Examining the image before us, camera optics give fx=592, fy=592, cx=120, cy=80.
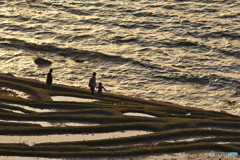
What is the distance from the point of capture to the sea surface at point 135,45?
2672 inches

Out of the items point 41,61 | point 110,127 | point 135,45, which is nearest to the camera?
point 110,127

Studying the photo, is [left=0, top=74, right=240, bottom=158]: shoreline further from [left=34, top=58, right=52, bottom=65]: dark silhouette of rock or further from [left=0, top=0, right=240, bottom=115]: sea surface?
[left=34, top=58, right=52, bottom=65]: dark silhouette of rock

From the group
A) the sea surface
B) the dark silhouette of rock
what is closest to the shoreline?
the sea surface

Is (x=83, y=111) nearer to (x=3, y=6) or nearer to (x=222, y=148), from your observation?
(x=222, y=148)

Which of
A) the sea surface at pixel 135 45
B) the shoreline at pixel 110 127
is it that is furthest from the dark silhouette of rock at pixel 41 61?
the shoreline at pixel 110 127

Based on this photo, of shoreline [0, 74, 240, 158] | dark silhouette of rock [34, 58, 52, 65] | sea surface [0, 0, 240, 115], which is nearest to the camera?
shoreline [0, 74, 240, 158]

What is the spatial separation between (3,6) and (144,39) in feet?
88.8

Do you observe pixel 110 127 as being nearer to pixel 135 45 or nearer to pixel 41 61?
pixel 41 61

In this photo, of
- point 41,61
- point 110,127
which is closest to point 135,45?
point 41,61

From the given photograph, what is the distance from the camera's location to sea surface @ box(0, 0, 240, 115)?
67.9 metres

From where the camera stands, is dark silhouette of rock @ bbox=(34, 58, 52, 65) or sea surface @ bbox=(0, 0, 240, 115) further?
dark silhouette of rock @ bbox=(34, 58, 52, 65)

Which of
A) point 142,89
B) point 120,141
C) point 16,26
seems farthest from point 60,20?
point 120,141

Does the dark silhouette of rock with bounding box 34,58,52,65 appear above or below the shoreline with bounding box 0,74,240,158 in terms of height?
below

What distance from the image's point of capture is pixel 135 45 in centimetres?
8181
